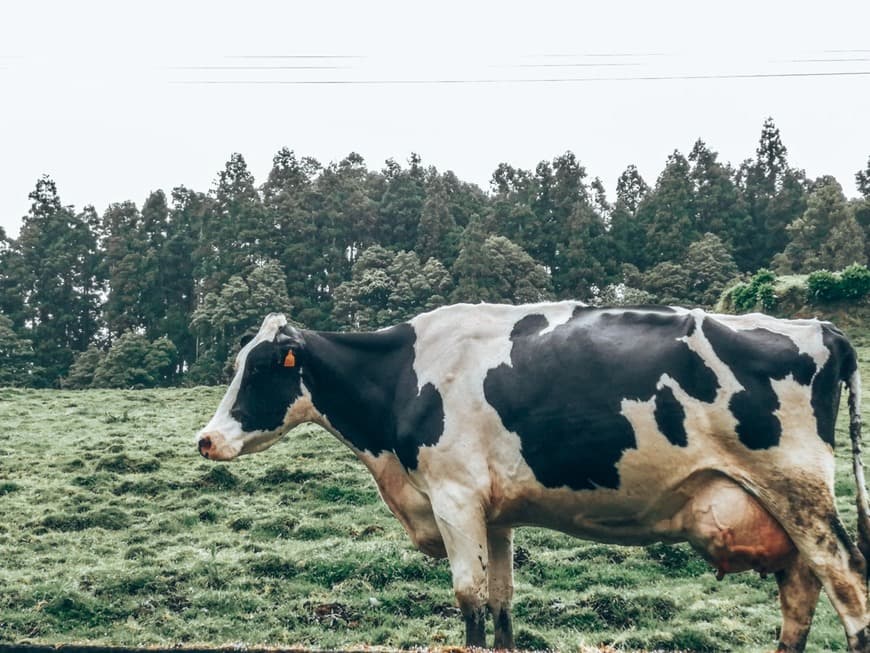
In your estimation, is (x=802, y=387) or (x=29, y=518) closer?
(x=802, y=387)

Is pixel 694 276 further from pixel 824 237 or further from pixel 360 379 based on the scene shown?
pixel 360 379

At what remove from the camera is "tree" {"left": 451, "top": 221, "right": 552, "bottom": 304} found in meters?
50.4

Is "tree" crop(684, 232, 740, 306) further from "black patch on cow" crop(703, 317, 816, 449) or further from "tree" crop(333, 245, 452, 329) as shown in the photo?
"black patch on cow" crop(703, 317, 816, 449)

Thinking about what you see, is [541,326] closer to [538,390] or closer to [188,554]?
[538,390]


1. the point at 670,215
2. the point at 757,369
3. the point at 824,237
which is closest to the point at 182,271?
the point at 670,215

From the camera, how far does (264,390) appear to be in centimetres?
751

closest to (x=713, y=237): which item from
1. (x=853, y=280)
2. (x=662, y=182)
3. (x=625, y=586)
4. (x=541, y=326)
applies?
(x=662, y=182)

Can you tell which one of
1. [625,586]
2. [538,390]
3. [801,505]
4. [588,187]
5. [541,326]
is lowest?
[625,586]

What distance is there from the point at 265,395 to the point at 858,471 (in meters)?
4.40

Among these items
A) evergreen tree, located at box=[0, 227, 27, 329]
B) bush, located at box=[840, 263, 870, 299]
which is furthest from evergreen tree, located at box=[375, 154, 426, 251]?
bush, located at box=[840, 263, 870, 299]

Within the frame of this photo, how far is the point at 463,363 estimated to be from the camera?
7.00m

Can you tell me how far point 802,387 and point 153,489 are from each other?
1457 centimetres

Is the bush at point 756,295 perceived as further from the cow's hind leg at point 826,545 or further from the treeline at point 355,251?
the cow's hind leg at point 826,545

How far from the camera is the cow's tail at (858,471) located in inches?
235
